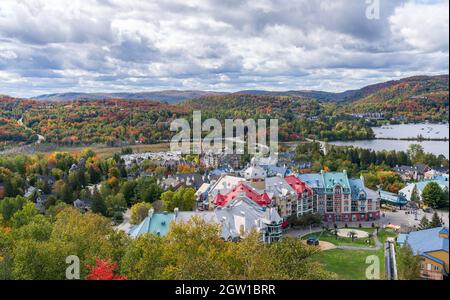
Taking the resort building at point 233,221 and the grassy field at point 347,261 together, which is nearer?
the grassy field at point 347,261

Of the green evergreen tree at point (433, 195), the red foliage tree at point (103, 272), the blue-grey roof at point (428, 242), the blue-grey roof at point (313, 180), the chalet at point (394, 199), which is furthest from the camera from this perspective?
the chalet at point (394, 199)

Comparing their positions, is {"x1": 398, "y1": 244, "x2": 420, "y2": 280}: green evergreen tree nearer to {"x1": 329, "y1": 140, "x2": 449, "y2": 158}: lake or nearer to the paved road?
the paved road

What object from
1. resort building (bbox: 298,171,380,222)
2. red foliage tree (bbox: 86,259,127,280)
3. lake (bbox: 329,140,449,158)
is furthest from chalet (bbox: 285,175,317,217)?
lake (bbox: 329,140,449,158)

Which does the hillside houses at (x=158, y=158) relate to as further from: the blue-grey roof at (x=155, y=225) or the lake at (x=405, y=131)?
the blue-grey roof at (x=155, y=225)

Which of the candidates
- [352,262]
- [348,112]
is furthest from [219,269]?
[348,112]

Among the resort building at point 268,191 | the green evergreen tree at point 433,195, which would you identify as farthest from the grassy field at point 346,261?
the green evergreen tree at point 433,195
